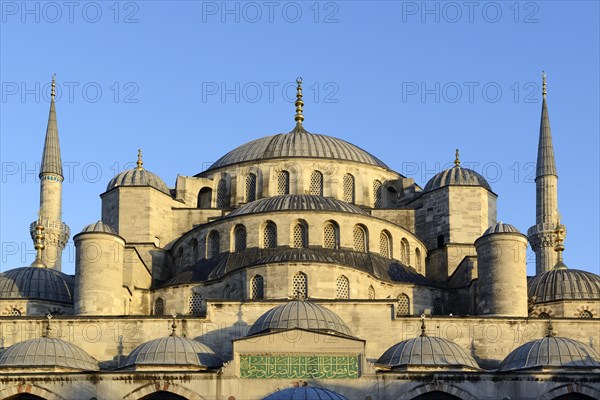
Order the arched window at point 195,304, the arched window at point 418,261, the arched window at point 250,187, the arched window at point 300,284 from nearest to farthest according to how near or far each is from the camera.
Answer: the arched window at point 300,284, the arched window at point 195,304, the arched window at point 418,261, the arched window at point 250,187

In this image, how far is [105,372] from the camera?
44.4 metres

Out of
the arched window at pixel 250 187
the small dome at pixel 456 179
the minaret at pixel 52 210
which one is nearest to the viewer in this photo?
the small dome at pixel 456 179

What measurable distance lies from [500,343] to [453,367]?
4328 mm

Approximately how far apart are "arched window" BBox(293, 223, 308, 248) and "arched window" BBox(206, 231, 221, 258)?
2701 mm

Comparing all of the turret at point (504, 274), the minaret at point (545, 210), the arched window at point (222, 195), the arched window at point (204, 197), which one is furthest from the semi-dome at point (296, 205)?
the minaret at point (545, 210)

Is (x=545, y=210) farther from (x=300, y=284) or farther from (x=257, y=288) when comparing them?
(x=257, y=288)

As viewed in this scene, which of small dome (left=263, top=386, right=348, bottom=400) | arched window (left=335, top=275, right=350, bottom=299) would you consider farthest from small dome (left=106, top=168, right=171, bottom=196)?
small dome (left=263, top=386, right=348, bottom=400)

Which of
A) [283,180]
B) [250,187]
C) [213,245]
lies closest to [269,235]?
[213,245]

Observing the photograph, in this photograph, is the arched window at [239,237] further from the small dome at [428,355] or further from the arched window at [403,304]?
the small dome at [428,355]

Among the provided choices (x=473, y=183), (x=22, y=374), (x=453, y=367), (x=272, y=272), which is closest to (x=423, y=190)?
(x=473, y=183)

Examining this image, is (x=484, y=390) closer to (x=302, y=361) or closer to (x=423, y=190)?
(x=302, y=361)

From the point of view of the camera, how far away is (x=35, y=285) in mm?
53031

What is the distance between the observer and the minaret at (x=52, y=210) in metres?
60.2

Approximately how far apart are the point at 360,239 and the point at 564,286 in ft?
22.0
